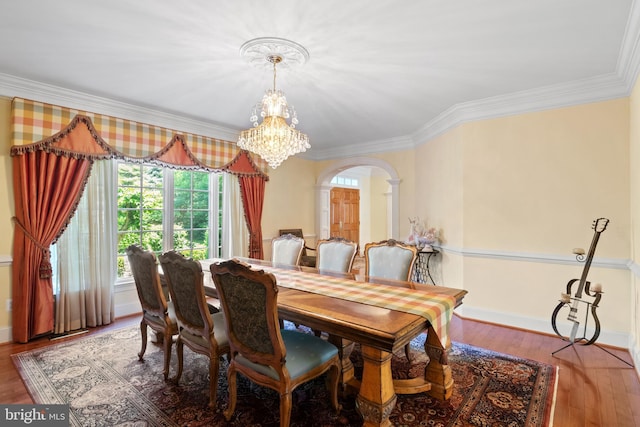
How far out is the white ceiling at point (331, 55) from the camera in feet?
6.63

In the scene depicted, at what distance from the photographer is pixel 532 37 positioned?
7.63 feet

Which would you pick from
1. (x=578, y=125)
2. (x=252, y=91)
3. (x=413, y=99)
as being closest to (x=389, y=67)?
(x=413, y=99)

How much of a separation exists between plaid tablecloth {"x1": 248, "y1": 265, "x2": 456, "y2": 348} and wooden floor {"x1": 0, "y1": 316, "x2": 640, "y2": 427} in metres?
0.93

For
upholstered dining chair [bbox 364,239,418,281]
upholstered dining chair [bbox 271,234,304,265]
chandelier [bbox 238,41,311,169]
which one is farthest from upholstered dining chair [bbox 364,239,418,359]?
chandelier [bbox 238,41,311,169]

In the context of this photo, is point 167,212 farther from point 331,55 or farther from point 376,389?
point 376,389

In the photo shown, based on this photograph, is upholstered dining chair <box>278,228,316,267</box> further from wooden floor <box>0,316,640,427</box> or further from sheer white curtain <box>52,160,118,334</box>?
sheer white curtain <box>52,160,118,334</box>

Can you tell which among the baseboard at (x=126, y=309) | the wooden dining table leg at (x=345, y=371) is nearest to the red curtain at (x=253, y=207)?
the baseboard at (x=126, y=309)

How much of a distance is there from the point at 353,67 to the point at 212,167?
262cm

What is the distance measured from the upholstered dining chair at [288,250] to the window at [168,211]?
141cm

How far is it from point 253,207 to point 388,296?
3383 millimetres

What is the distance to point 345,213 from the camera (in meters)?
8.27

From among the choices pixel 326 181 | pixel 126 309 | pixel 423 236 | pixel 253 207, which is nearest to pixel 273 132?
pixel 253 207

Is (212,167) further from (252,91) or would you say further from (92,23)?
(92,23)

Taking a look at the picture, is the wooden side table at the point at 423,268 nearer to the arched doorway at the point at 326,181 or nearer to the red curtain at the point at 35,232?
the arched doorway at the point at 326,181
